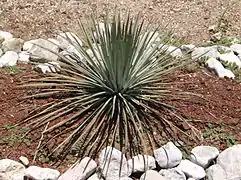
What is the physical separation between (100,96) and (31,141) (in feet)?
2.15

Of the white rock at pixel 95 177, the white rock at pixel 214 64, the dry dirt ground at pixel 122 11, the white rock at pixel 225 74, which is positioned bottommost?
the white rock at pixel 95 177

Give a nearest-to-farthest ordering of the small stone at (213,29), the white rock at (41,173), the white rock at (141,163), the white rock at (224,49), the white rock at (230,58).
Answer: the white rock at (41,173)
the white rock at (141,163)
the white rock at (230,58)
the white rock at (224,49)
the small stone at (213,29)

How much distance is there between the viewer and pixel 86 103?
3.58 meters

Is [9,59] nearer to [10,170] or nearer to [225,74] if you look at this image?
[10,170]

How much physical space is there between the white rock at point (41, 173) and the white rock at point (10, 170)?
6 cm

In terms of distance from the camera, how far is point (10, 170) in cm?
326

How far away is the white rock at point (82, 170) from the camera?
10.5 feet

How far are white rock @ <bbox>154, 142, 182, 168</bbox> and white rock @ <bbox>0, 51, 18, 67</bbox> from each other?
173cm

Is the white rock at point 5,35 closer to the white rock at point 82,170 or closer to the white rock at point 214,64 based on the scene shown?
the white rock at point 214,64

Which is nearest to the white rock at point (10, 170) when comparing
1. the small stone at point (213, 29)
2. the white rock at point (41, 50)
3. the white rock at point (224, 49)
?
the white rock at point (41, 50)

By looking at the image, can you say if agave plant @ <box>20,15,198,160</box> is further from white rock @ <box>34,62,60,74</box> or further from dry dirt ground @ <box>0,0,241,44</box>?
dry dirt ground @ <box>0,0,241,44</box>

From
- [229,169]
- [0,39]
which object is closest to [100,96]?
[229,169]

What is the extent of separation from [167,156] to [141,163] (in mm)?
201

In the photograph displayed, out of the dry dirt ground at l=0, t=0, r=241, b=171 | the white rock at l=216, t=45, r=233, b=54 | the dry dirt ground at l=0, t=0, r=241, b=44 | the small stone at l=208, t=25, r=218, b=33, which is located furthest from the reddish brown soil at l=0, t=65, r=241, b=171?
→ the small stone at l=208, t=25, r=218, b=33
